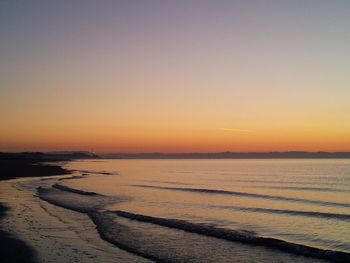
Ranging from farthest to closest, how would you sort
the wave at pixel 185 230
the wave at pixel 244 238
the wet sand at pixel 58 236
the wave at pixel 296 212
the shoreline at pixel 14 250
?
the wave at pixel 296 212
the wave at pixel 185 230
the wave at pixel 244 238
the wet sand at pixel 58 236
the shoreline at pixel 14 250

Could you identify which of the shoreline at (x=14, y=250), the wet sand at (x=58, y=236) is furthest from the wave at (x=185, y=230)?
the shoreline at (x=14, y=250)

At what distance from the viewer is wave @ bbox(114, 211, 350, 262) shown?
610 inches

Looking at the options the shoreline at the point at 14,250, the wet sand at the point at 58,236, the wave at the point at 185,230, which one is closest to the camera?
the shoreline at the point at 14,250

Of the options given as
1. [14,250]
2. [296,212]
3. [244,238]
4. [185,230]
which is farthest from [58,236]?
[296,212]

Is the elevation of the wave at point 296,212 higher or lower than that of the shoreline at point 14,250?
lower

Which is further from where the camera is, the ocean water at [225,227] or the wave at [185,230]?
the ocean water at [225,227]

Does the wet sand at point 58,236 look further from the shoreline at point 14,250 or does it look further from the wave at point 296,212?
the wave at point 296,212

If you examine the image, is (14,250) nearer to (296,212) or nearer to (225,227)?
(225,227)

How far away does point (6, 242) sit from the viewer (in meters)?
16.8

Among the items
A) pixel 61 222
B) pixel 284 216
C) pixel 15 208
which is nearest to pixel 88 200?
pixel 15 208

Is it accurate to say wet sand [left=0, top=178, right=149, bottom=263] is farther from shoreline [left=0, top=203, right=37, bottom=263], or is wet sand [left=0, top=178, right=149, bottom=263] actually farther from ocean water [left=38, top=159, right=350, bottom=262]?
ocean water [left=38, top=159, right=350, bottom=262]

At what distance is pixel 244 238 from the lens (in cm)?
1866

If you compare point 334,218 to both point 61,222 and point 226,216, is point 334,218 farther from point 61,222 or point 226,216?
point 61,222

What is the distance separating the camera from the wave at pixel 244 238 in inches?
610
